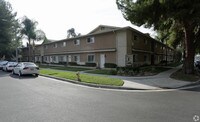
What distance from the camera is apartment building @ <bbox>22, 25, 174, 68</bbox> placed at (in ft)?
81.1

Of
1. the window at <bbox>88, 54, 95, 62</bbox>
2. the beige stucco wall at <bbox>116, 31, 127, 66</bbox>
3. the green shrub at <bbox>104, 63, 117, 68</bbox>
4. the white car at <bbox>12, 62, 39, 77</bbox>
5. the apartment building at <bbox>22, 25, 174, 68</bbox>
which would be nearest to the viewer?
the white car at <bbox>12, 62, 39, 77</bbox>

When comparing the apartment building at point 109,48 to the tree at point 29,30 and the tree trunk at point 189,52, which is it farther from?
the tree at point 29,30

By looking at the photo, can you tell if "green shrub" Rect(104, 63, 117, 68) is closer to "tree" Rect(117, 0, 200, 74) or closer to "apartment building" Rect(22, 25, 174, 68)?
"apartment building" Rect(22, 25, 174, 68)

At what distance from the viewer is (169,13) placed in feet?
54.5

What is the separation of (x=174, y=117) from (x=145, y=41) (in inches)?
1042

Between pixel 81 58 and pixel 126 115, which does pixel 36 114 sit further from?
pixel 81 58

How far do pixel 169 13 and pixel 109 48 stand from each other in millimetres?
11014

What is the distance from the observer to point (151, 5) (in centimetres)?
1736

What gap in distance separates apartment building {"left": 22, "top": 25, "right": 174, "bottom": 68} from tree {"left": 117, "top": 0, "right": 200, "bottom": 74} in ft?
17.3

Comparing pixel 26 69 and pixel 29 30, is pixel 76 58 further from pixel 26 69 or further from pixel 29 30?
pixel 29 30

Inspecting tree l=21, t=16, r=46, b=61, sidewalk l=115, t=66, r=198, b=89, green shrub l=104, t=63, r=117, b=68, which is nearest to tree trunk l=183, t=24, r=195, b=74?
sidewalk l=115, t=66, r=198, b=89

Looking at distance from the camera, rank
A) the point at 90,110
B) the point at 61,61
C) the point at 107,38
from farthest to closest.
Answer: the point at 61,61 → the point at 107,38 → the point at 90,110

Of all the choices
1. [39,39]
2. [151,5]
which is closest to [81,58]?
[151,5]

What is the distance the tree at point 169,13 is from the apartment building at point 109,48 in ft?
17.3
